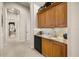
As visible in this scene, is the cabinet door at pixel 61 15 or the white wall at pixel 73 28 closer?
the white wall at pixel 73 28

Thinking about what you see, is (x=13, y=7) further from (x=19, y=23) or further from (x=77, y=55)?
(x=77, y=55)

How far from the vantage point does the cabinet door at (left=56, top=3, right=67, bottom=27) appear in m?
4.57

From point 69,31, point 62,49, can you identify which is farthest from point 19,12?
point 69,31

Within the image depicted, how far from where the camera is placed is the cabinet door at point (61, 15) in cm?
457

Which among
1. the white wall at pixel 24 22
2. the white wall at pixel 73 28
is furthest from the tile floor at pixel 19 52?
the white wall at pixel 24 22

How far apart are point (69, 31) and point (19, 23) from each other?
10619mm

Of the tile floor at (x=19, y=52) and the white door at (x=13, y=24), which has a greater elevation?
the white door at (x=13, y=24)

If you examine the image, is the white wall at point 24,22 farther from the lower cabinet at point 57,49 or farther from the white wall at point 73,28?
the white wall at point 73,28

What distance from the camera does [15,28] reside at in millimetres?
14156

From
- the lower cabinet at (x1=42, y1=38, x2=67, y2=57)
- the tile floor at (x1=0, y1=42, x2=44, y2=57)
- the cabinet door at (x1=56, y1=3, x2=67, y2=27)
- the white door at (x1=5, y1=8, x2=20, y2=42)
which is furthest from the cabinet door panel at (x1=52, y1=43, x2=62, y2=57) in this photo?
the white door at (x1=5, y1=8, x2=20, y2=42)

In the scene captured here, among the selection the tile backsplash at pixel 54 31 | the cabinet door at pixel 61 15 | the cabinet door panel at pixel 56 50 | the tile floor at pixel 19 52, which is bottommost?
the tile floor at pixel 19 52

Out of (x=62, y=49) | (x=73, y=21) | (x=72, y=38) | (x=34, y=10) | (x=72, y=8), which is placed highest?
(x=34, y=10)

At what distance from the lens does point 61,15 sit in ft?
16.0

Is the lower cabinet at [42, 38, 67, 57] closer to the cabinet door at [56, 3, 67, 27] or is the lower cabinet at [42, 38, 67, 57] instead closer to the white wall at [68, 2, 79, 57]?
the cabinet door at [56, 3, 67, 27]
